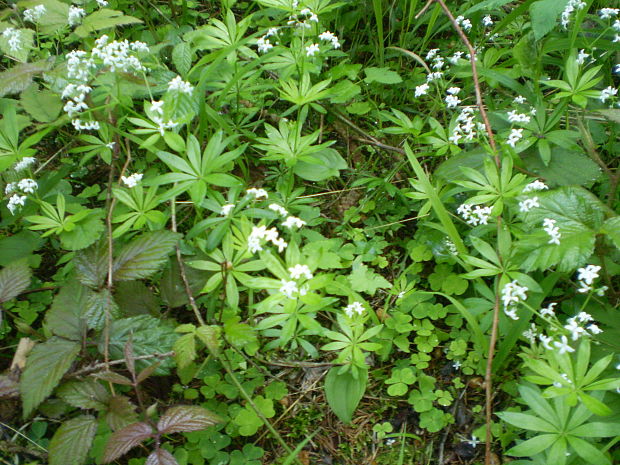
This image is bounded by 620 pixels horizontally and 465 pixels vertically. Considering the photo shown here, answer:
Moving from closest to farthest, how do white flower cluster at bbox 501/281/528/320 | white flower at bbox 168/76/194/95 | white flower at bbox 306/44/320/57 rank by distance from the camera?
white flower cluster at bbox 501/281/528/320, white flower at bbox 168/76/194/95, white flower at bbox 306/44/320/57

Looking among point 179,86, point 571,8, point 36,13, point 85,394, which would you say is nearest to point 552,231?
point 571,8

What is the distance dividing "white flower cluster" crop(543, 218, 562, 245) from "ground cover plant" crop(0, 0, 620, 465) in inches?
0.6

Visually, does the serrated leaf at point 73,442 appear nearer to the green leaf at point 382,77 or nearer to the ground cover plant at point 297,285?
the ground cover plant at point 297,285

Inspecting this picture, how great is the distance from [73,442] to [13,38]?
73.4 inches

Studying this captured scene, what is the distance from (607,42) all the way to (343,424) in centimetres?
251

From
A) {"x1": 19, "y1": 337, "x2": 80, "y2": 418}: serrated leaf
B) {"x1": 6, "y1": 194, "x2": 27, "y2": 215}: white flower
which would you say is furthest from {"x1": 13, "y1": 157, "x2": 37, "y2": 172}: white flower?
{"x1": 19, "y1": 337, "x2": 80, "y2": 418}: serrated leaf

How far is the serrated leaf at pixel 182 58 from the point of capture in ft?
9.01

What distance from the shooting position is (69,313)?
7.04ft

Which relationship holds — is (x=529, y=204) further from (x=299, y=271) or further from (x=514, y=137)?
(x=299, y=271)

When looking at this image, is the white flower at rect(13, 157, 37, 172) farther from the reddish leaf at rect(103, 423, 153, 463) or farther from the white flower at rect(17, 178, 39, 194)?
the reddish leaf at rect(103, 423, 153, 463)

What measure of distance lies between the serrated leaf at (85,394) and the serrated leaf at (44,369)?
0.11 metres

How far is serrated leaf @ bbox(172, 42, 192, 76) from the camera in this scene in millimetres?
2746

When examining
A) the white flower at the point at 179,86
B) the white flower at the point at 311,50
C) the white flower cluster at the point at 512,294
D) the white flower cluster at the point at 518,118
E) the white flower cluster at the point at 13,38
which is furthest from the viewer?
the white flower at the point at 311,50

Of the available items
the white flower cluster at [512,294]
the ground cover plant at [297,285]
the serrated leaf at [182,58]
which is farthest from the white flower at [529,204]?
the serrated leaf at [182,58]
